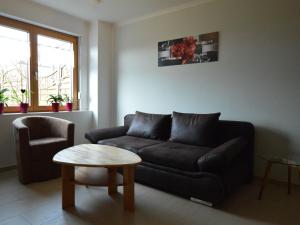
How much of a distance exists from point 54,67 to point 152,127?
2.10 metres

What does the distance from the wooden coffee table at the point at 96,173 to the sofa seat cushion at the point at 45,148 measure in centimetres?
67

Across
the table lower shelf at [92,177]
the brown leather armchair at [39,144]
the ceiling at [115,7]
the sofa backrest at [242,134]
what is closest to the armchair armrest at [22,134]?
the brown leather armchair at [39,144]

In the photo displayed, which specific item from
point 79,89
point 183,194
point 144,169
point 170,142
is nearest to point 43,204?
point 144,169

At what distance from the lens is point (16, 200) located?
2219mm

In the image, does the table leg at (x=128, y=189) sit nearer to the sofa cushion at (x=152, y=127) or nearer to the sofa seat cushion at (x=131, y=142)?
the sofa seat cushion at (x=131, y=142)

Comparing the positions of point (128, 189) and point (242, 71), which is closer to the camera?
point (128, 189)

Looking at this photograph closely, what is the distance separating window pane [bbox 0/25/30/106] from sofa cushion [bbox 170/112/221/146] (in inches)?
96.5

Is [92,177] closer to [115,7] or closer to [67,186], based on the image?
[67,186]

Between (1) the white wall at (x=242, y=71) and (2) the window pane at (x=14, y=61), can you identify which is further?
(2) the window pane at (x=14, y=61)

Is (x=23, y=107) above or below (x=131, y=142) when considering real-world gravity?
above

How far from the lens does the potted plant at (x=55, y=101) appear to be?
3.71m

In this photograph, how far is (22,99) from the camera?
3438mm

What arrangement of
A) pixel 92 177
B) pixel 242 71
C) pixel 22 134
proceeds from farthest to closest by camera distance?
1. pixel 242 71
2. pixel 22 134
3. pixel 92 177

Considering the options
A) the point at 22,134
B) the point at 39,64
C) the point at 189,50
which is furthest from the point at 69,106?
the point at 189,50
